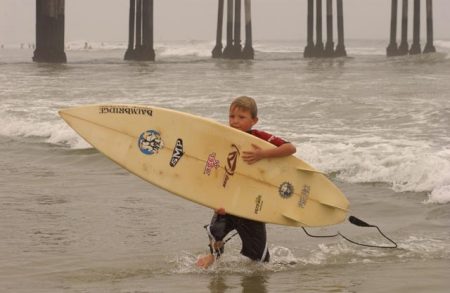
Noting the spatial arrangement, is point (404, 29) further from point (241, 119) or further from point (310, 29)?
point (241, 119)

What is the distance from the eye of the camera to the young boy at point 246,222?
467cm

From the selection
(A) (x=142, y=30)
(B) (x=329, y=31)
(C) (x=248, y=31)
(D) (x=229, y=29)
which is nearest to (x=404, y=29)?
(B) (x=329, y=31)

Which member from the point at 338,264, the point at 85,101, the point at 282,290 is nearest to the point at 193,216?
the point at 338,264

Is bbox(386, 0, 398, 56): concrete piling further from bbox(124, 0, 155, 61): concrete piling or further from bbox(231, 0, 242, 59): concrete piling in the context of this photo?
bbox(124, 0, 155, 61): concrete piling

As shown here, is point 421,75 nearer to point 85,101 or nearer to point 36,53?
point 85,101

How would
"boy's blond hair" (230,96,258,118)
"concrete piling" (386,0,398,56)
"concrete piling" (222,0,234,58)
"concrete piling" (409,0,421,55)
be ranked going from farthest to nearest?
"concrete piling" (386,0,398,56), "concrete piling" (409,0,421,55), "concrete piling" (222,0,234,58), "boy's blond hair" (230,96,258,118)

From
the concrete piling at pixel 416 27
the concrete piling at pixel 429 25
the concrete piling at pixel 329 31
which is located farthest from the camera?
the concrete piling at pixel 429 25

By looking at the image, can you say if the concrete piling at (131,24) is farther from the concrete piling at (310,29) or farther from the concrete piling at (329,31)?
the concrete piling at (329,31)

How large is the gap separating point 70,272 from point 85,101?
11200mm

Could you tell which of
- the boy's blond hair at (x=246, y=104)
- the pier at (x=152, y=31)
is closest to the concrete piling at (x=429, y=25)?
the pier at (x=152, y=31)

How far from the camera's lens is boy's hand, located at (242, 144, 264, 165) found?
4.77 metres

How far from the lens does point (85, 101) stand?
51.2 feet

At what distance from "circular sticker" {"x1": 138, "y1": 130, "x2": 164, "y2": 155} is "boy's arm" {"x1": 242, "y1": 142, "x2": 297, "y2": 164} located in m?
0.51

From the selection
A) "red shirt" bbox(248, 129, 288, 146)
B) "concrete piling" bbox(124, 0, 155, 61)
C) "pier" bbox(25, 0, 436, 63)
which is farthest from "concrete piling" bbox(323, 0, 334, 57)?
"red shirt" bbox(248, 129, 288, 146)
